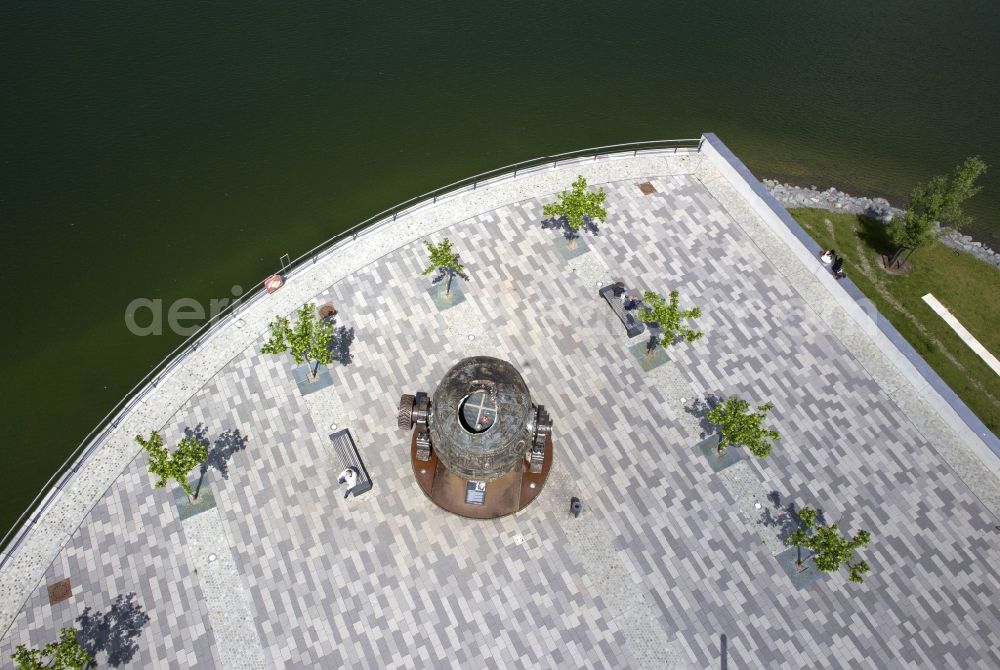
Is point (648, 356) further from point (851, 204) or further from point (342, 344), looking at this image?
point (851, 204)

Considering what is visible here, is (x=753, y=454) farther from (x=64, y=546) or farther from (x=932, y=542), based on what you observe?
(x=64, y=546)

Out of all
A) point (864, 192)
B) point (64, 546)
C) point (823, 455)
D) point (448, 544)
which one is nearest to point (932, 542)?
point (823, 455)

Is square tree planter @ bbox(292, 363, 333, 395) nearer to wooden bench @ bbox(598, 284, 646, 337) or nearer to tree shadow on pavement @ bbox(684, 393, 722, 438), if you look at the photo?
wooden bench @ bbox(598, 284, 646, 337)

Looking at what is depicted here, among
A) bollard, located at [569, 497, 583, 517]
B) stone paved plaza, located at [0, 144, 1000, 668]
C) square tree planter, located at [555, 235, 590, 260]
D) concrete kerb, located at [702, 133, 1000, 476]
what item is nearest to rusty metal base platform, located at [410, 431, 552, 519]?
stone paved plaza, located at [0, 144, 1000, 668]

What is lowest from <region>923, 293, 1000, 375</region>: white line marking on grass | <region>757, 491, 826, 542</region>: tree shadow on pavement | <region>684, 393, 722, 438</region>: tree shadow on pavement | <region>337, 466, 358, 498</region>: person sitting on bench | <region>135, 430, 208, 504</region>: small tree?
<region>757, 491, 826, 542</region>: tree shadow on pavement

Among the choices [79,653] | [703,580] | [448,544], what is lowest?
[703,580]

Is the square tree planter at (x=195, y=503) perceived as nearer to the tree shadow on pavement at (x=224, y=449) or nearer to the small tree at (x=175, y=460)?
the tree shadow on pavement at (x=224, y=449)
